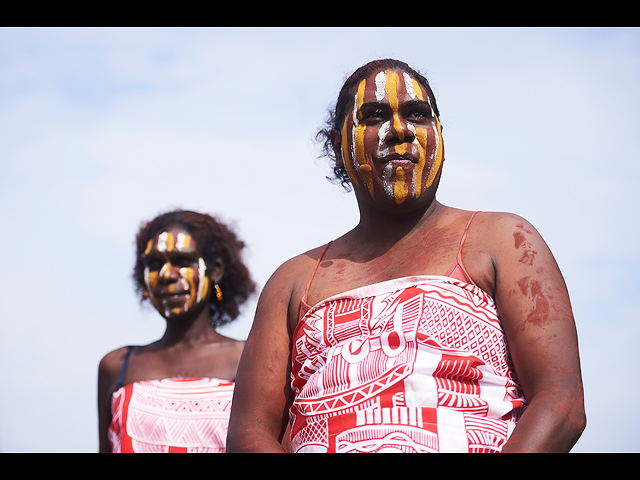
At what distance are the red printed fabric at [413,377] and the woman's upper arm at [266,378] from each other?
0.51 feet

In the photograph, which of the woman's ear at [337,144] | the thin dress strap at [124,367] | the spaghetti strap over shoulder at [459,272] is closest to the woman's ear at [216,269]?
the thin dress strap at [124,367]

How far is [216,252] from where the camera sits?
5484mm

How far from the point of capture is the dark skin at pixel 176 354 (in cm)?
483

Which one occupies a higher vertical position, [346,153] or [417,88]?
[417,88]

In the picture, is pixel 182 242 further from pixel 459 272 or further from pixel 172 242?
pixel 459 272

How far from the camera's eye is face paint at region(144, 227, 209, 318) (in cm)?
504

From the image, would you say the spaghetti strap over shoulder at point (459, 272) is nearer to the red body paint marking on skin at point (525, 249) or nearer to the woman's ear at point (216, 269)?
the red body paint marking on skin at point (525, 249)

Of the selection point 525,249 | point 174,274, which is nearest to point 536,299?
point 525,249

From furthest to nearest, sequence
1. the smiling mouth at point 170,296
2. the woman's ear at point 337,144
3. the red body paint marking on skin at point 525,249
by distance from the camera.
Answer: the smiling mouth at point 170,296
the woman's ear at point 337,144
the red body paint marking on skin at point 525,249

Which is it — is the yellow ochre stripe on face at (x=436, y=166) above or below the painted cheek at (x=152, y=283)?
above

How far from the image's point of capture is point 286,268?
2.82 m

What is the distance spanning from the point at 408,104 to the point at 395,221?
0.43 meters

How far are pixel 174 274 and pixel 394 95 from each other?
2.79m
